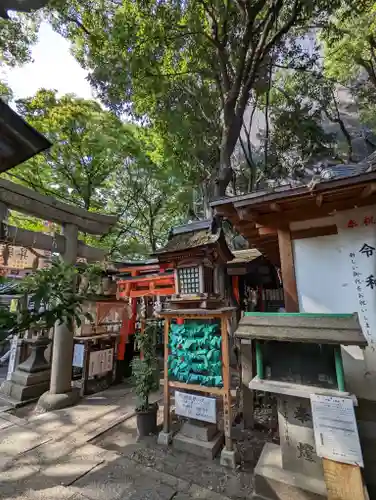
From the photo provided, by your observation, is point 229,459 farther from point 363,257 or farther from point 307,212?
point 307,212

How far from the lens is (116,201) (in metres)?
16.8

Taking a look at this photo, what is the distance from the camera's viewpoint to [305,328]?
2.99m

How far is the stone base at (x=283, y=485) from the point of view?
9.76ft

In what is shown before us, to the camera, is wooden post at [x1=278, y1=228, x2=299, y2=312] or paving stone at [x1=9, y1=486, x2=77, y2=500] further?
wooden post at [x1=278, y1=228, x2=299, y2=312]

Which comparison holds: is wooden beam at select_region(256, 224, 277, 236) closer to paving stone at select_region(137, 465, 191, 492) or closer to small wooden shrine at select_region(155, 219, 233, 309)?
small wooden shrine at select_region(155, 219, 233, 309)

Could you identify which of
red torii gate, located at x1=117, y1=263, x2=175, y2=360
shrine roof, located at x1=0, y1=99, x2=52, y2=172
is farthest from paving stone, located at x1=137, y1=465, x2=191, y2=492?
red torii gate, located at x1=117, y1=263, x2=175, y2=360

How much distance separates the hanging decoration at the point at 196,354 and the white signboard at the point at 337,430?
2013 millimetres

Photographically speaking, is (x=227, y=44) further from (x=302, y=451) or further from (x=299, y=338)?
(x=302, y=451)

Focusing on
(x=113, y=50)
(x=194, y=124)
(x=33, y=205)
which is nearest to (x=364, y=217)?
(x=33, y=205)

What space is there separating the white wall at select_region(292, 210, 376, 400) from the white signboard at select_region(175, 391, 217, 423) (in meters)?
2.26

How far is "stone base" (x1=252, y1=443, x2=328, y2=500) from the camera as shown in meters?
2.97

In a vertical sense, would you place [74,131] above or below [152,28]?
below

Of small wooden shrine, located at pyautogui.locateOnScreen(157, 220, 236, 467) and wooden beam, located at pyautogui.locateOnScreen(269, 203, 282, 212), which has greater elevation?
wooden beam, located at pyautogui.locateOnScreen(269, 203, 282, 212)

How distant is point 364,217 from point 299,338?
88.2 inches
